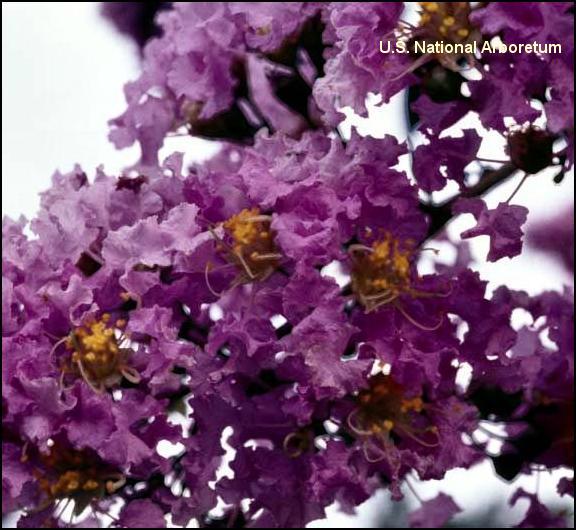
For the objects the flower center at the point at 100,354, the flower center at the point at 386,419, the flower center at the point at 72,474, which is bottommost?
the flower center at the point at 386,419

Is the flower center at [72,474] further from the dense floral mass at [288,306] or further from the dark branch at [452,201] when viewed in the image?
the dark branch at [452,201]

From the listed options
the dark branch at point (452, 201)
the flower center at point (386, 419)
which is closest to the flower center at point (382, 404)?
the flower center at point (386, 419)

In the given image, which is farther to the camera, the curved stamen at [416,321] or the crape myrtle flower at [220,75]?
the crape myrtle flower at [220,75]

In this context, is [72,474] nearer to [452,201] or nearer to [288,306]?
[288,306]

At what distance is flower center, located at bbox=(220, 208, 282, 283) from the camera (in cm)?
68

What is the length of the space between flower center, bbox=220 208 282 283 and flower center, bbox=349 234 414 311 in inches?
1.8

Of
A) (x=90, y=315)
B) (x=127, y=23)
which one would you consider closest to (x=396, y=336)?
(x=90, y=315)

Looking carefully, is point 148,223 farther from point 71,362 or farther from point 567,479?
point 567,479

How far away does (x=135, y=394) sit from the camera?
2.24 ft

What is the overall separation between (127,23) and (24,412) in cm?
44

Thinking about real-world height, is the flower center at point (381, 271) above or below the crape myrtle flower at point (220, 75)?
below

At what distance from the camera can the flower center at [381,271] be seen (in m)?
0.70

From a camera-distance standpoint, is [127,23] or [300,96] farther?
[127,23]

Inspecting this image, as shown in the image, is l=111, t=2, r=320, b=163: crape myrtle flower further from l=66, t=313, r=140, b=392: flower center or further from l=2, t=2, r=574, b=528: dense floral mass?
l=66, t=313, r=140, b=392: flower center
